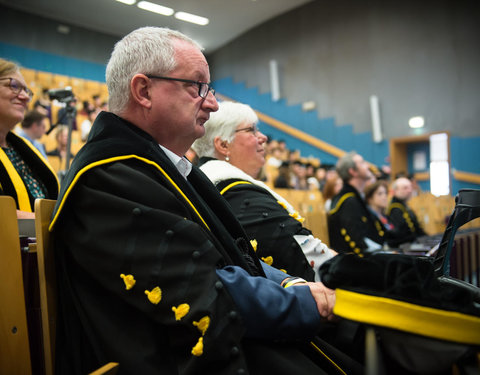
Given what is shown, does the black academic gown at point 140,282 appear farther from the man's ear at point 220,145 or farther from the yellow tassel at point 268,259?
the man's ear at point 220,145

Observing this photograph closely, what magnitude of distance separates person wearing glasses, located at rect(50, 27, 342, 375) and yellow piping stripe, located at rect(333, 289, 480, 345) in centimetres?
20

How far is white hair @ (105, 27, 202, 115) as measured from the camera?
104 centimetres

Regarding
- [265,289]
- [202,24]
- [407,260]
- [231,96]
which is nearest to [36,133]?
[265,289]

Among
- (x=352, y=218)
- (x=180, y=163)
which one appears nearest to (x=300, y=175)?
(x=352, y=218)

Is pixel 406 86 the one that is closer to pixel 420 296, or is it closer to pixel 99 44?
pixel 99 44

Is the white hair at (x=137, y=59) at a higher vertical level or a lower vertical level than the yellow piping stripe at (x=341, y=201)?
higher

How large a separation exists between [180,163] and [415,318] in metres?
0.69

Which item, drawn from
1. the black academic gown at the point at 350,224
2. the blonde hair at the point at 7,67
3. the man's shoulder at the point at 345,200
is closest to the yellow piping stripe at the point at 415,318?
the blonde hair at the point at 7,67

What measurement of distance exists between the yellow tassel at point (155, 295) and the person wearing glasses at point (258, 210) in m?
0.68

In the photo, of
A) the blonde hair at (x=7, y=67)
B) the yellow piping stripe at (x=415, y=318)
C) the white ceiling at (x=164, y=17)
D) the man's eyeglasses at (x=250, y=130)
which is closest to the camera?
the yellow piping stripe at (x=415, y=318)

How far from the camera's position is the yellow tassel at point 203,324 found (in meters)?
0.78

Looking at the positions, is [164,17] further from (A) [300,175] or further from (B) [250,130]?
(B) [250,130]

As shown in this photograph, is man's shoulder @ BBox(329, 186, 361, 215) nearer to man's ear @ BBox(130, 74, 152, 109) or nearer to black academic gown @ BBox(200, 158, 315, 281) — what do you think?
black academic gown @ BBox(200, 158, 315, 281)

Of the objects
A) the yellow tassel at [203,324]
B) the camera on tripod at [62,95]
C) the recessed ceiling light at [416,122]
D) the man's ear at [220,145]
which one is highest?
the recessed ceiling light at [416,122]
